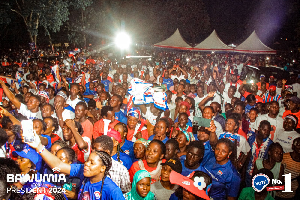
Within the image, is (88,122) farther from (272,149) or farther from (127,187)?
(272,149)

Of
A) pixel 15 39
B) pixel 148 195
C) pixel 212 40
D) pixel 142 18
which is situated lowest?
pixel 148 195

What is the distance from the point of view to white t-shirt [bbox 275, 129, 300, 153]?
439 cm

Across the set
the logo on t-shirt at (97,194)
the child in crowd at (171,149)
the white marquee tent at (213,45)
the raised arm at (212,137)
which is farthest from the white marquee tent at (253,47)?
the logo on t-shirt at (97,194)

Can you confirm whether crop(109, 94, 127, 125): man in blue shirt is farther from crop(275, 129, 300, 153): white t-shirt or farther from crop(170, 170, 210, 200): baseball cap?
crop(275, 129, 300, 153): white t-shirt

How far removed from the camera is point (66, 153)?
2.98 meters

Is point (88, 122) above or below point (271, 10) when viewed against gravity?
below

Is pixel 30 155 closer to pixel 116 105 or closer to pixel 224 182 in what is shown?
pixel 116 105

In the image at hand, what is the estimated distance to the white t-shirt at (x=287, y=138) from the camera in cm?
439

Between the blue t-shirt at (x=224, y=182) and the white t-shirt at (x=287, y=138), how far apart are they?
1.88m

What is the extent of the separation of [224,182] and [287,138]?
2214 mm

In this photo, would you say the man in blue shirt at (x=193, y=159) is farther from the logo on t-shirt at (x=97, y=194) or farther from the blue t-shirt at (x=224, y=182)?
the logo on t-shirt at (x=97, y=194)

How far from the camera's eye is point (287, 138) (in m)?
4.46

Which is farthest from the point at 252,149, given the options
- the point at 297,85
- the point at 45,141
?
the point at 297,85

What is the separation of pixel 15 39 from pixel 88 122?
33678 millimetres
